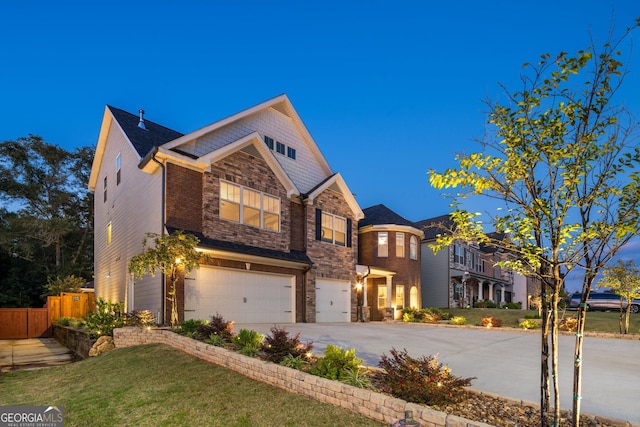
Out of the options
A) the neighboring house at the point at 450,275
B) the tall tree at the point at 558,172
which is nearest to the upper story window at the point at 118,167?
the tall tree at the point at 558,172

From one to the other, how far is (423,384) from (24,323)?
2415 cm

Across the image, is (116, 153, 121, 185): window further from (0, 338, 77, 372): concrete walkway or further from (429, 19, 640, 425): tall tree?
(429, 19, 640, 425): tall tree

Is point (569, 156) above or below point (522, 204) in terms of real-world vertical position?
above

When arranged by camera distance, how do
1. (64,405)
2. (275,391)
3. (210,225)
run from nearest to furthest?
(275,391), (64,405), (210,225)

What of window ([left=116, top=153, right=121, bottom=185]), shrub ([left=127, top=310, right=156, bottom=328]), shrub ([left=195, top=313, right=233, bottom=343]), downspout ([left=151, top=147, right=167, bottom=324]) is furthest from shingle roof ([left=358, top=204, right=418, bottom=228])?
shrub ([left=195, top=313, right=233, bottom=343])

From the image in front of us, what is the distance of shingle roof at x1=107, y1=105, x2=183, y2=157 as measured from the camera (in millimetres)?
16656

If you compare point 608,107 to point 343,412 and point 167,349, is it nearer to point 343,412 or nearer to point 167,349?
point 343,412

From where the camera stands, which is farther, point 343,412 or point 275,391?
point 275,391

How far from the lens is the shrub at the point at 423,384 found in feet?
17.1

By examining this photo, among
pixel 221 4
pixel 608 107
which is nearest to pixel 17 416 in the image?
pixel 608 107

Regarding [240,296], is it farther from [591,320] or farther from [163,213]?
[591,320]

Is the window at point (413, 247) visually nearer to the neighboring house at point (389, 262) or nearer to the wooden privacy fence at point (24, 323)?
the neighboring house at point (389, 262)

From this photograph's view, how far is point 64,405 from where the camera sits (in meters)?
7.05

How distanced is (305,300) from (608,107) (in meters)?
15.4
